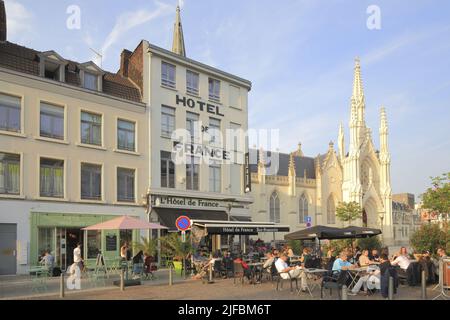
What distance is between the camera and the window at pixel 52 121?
22008 millimetres

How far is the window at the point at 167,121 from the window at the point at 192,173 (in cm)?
213

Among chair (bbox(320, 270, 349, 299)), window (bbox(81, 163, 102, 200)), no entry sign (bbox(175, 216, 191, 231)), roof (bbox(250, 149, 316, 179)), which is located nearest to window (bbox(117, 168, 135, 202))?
window (bbox(81, 163, 102, 200))

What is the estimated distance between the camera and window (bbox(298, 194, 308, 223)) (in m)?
48.6

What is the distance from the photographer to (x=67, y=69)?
2373 centimetres

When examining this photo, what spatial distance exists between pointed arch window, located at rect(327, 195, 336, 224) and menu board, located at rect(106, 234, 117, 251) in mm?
33253

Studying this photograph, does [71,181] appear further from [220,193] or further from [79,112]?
[220,193]

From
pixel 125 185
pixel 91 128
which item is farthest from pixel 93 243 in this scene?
pixel 91 128

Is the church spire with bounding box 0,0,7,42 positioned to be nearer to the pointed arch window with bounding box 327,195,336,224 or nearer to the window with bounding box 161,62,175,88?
the window with bounding box 161,62,175,88

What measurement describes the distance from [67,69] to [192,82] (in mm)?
8228

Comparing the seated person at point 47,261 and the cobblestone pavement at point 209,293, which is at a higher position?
the seated person at point 47,261

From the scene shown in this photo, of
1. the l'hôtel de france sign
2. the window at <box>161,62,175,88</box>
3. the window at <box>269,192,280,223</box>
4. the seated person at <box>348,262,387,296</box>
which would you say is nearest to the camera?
the seated person at <box>348,262,387,296</box>

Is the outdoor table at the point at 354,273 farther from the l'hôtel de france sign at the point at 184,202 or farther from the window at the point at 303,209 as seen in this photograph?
the window at the point at 303,209

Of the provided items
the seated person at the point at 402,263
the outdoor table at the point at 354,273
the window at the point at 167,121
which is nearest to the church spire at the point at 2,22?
the window at the point at 167,121

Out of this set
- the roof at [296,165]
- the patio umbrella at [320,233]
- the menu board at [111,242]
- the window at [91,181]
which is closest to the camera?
the patio umbrella at [320,233]
